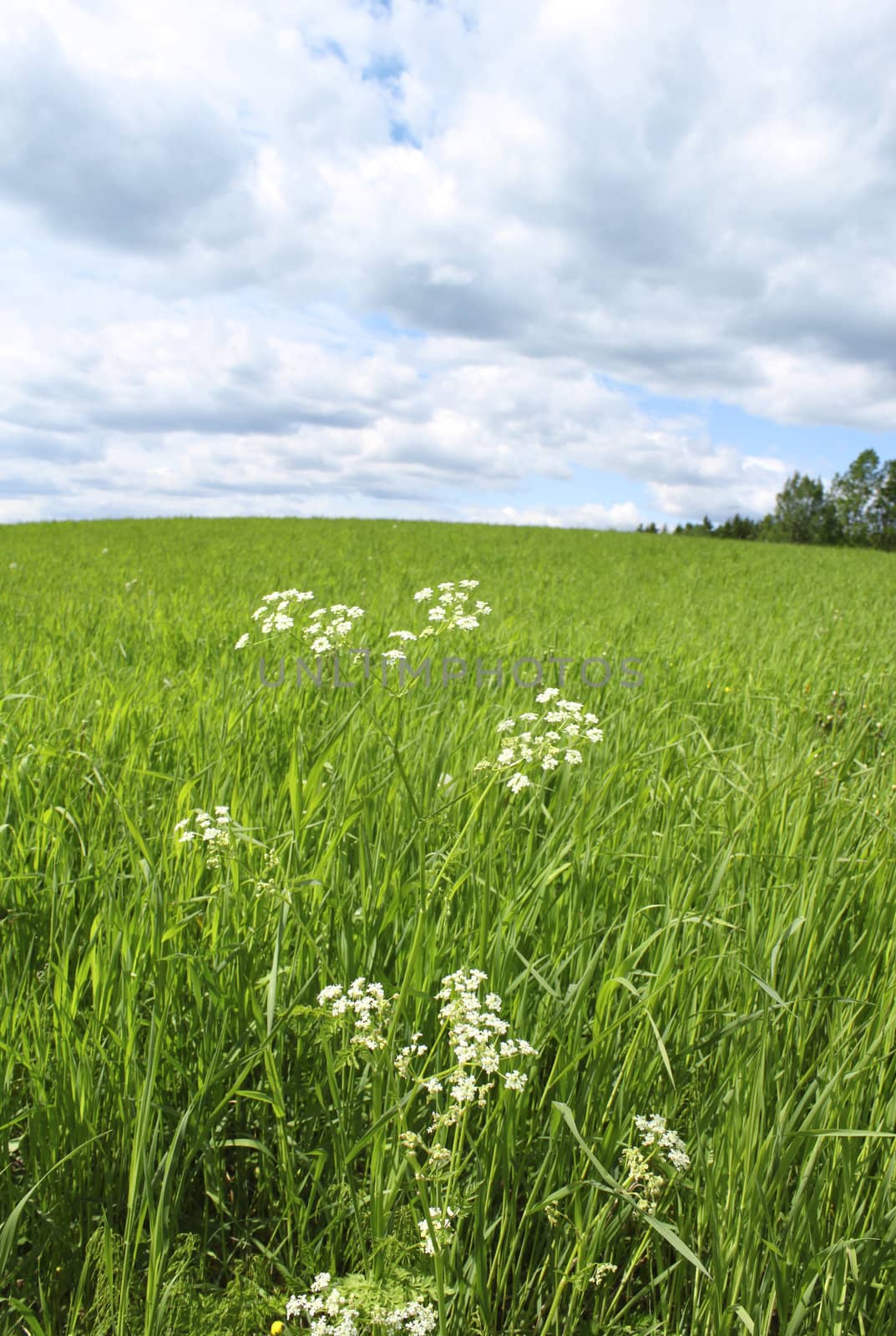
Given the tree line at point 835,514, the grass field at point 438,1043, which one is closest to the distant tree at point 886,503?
the tree line at point 835,514

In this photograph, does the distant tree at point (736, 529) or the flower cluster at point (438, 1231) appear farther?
the distant tree at point (736, 529)

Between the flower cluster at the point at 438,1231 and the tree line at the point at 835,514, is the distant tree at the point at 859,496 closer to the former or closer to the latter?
the tree line at the point at 835,514

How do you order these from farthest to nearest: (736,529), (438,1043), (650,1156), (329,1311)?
(736,529), (438,1043), (650,1156), (329,1311)

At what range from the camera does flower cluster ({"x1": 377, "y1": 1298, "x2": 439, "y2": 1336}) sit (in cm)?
117

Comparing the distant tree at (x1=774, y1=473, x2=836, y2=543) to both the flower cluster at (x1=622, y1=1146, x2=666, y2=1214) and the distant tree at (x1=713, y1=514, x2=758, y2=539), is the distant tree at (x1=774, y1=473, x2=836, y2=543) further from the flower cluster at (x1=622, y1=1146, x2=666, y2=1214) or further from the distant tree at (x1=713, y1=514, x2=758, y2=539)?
the flower cluster at (x1=622, y1=1146, x2=666, y2=1214)

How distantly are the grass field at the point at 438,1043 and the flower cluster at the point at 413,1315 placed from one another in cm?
2

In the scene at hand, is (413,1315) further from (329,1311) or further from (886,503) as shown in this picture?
(886,503)

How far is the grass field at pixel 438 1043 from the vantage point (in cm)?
136

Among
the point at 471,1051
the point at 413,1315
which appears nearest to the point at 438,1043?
the point at 471,1051

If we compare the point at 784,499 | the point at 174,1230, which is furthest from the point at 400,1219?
the point at 784,499

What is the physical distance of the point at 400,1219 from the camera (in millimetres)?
1461

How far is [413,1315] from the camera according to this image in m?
1.23

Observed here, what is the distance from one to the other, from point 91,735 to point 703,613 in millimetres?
6345

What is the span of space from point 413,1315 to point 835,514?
4082 inches
